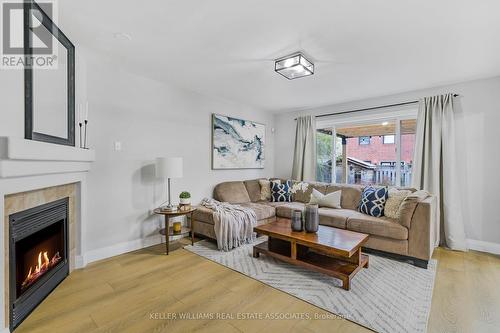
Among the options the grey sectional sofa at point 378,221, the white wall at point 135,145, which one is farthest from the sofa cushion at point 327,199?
the white wall at point 135,145

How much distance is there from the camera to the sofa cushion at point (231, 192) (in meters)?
4.07

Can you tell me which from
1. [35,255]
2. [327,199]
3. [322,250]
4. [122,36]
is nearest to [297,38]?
[122,36]

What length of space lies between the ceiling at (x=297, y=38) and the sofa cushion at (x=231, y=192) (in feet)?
5.81

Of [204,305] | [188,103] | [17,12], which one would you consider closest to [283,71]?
[188,103]

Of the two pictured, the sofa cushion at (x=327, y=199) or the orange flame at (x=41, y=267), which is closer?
the orange flame at (x=41, y=267)

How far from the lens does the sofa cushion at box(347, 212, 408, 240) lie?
280cm

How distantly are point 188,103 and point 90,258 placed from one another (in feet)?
8.13

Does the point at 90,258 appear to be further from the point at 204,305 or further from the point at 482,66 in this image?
the point at 482,66

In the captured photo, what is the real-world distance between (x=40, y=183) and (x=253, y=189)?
3.25 meters

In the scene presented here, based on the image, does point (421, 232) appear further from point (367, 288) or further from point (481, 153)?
point (481, 153)

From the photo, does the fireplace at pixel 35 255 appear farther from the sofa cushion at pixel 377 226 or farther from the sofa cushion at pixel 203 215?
the sofa cushion at pixel 377 226

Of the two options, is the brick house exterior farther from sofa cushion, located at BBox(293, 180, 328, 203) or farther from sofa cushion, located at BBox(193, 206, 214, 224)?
sofa cushion, located at BBox(193, 206, 214, 224)

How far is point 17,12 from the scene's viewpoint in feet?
5.38

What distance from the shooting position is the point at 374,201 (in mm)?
3318
